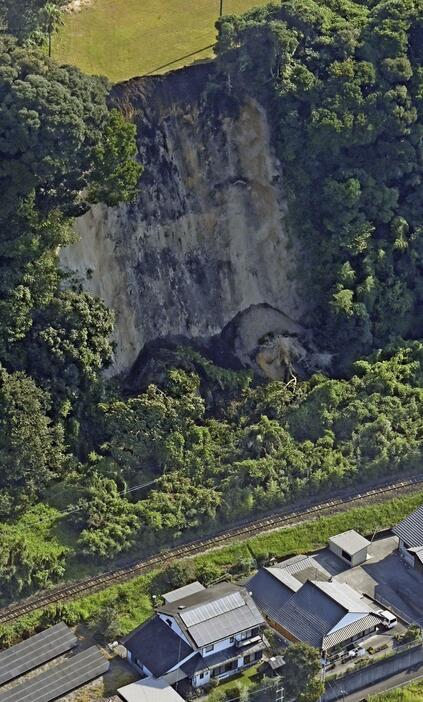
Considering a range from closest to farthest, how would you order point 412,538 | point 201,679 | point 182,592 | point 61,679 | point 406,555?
1. point 61,679
2. point 201,679
3. point 182,592
4. point 412,538
5. point 406,555

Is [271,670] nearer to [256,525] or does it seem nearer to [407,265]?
[256,525]

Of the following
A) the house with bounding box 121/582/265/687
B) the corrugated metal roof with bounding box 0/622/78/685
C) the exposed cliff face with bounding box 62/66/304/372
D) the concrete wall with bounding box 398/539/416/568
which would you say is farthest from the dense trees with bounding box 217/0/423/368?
the corrugated metal roof with bounding box 0/622/78/685

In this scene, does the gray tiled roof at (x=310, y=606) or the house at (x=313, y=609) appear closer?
the house at (x=313, y=609)

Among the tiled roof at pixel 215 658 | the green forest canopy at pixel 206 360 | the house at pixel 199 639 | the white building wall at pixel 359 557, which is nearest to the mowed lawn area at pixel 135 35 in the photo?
the green forest canopy at pixel 206 360

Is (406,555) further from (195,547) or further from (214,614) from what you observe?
(214,614)

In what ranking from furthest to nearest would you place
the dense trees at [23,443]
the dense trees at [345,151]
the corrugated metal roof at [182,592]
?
the dense trees at [345,151] → the dense trees at [23,443] → the corrugated metal roof at [182,592]

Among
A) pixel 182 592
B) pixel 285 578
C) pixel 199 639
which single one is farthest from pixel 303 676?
pixel 182 592

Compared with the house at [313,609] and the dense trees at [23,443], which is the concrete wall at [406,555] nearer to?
the house at [313,609]
